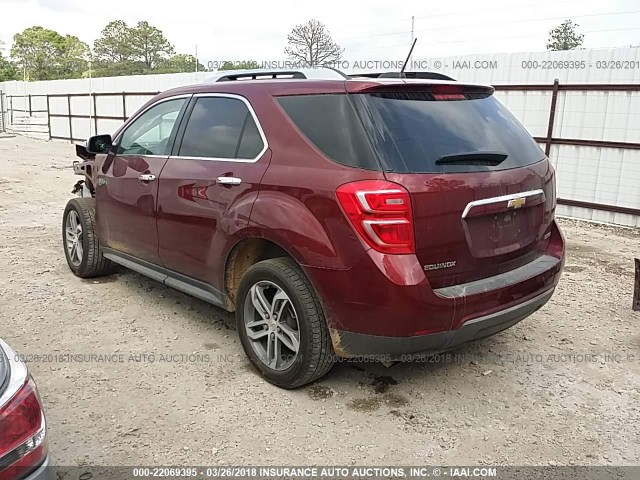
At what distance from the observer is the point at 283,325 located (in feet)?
11.0

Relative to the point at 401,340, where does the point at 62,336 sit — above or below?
below

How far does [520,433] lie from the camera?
9.81 ft

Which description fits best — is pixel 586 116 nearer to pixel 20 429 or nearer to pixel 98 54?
pixel 20 429

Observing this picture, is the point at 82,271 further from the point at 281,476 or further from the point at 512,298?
the point at 512,298

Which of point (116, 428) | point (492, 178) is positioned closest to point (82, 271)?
point (116, 428)

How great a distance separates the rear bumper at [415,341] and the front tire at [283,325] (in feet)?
0.55

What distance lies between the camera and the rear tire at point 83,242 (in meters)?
5.18

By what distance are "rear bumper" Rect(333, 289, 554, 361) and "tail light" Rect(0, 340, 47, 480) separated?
5.27 feet

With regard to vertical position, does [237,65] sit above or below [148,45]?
below

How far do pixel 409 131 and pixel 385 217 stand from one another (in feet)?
1.73

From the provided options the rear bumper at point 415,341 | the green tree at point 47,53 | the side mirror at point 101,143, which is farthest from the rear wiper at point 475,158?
the green tree at point 47,53

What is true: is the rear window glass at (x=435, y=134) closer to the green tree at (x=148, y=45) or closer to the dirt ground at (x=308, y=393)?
the dirt ground at (x=308, y=393)

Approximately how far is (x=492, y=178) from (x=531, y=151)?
0.61m

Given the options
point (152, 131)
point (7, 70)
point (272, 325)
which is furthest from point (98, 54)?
point (272, 325)
